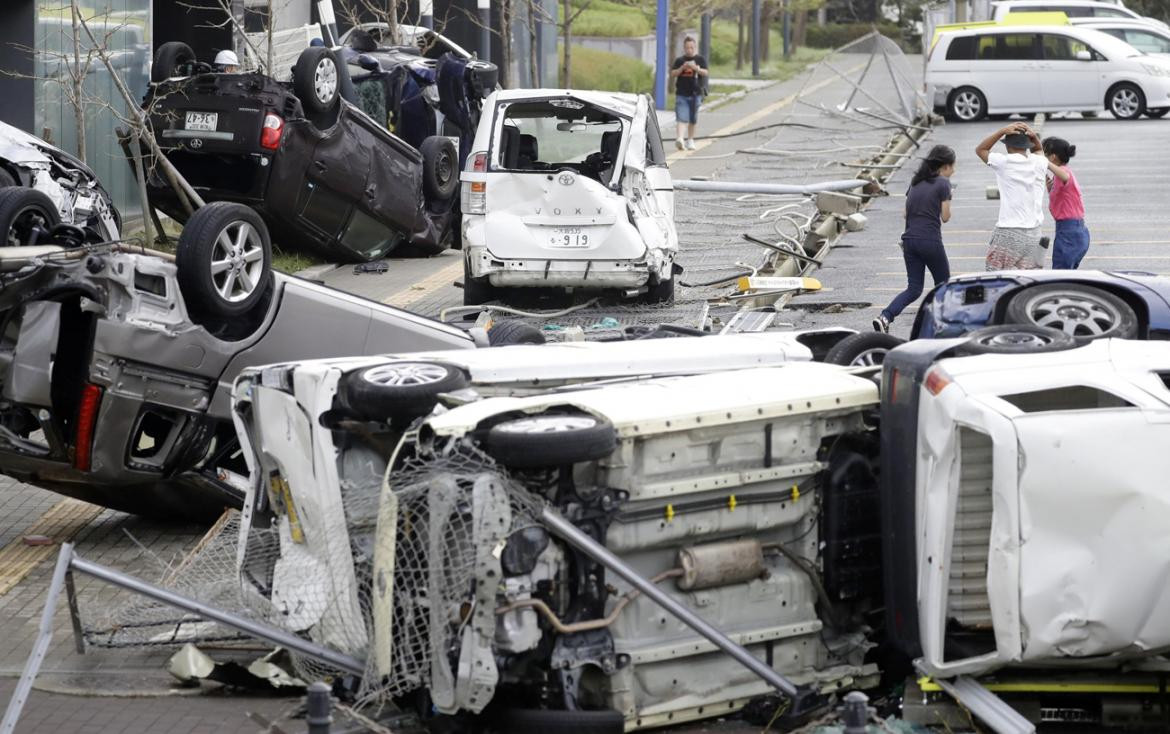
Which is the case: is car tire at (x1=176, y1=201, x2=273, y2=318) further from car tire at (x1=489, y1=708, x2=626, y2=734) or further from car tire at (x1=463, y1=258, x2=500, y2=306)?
car tire at (x1=463, y1=258, x2=500, y2=306)

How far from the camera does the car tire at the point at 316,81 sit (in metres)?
17.4

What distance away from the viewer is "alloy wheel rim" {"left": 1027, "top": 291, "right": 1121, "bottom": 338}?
377 inches

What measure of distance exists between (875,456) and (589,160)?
9.03 metres

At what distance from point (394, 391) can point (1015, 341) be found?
2.66 metres

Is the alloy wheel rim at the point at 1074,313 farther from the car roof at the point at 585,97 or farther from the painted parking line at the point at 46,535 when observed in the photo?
the car roof at the point at 585,97

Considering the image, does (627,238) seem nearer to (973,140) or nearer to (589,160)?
(589,160)

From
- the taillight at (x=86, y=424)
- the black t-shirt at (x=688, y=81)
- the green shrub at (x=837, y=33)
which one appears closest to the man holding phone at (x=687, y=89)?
the black t-shirt at (x=688, y=81)

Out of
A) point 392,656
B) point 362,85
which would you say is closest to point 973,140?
point 362,85

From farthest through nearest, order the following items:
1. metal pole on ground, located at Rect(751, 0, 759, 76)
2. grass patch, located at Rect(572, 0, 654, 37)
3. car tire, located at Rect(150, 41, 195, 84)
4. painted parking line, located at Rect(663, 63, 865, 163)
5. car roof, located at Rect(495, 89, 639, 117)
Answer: grass patch, located at Rect(572, 0, 654, 37) < metal pole on ground, located at Rect(751, 0, 759, 76) < painted parking line, located at Rect(663, 63, 865, 163) < car tire, located at Rect(150, 41, 195, 84) < car roof, located at Rect(495, 89, 639, 117)

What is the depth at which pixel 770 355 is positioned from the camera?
323 inches

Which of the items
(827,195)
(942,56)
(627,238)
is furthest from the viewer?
(942,56)

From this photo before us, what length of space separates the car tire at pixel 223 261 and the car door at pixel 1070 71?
27.1 metres

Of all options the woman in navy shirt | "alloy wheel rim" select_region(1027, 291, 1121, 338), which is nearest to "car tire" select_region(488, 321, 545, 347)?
"alloy wheel rim" select_region(1027, 291, 1121, 338)

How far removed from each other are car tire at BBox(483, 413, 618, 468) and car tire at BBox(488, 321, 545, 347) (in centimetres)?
301
